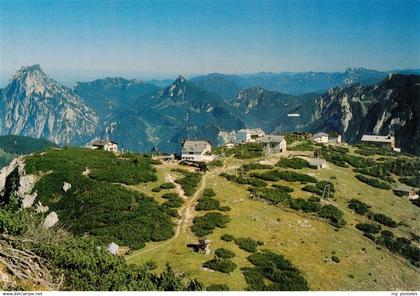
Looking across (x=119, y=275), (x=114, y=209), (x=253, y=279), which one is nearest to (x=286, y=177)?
(x=114, y=209)

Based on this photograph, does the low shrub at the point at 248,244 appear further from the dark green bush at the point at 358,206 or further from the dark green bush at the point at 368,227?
the dark green bush at the point at 358,206

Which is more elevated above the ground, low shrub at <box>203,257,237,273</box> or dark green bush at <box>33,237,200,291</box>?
dark green bush at <box>33,237,200,291</box>

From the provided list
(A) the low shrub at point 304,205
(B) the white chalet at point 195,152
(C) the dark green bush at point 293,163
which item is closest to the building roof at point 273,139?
(C) the dark green bush at point 293,163

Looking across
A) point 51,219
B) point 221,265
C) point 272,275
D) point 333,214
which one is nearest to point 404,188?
point 333,214

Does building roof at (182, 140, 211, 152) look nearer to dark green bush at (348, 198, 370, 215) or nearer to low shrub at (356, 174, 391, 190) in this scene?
low shrub at (356, 174, 391, 190)

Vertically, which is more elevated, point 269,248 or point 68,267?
point 68,267

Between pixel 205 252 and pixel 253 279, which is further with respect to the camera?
pixel 205 252

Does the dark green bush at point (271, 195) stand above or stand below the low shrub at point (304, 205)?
above

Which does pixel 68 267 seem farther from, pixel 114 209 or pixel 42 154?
pixel 42 154

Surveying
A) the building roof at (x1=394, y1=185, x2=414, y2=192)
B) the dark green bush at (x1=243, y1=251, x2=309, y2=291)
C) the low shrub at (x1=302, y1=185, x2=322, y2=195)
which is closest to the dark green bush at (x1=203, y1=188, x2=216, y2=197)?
the low shrub at (x1=302, y1=185, x2=322, y2=195)
